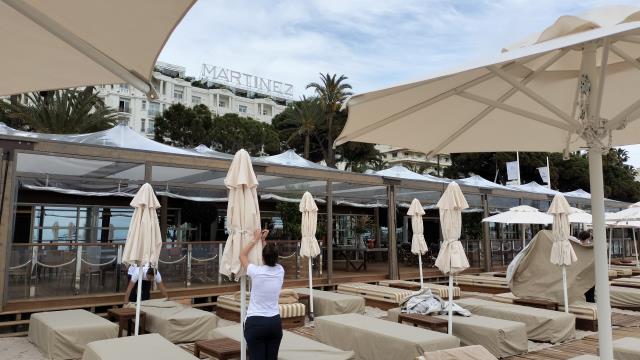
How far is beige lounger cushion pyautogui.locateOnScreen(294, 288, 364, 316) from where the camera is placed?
10203 millimetres

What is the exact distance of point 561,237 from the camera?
31.0 feet

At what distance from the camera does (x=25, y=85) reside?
334cm

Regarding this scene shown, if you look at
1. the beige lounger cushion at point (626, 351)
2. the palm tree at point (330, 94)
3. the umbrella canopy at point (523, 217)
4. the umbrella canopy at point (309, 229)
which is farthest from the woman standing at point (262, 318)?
the palm tree at point (330, 94)

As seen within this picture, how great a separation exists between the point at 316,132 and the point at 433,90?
38.9 m

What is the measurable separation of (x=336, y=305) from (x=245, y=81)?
74969 mm

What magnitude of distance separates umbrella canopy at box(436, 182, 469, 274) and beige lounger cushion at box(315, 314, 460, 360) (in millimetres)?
1212

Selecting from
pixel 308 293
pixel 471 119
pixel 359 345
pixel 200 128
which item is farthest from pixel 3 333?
pixel 200 128

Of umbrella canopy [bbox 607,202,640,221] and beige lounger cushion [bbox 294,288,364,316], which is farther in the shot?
umbrella canopy [bbox 607,202,640,221]

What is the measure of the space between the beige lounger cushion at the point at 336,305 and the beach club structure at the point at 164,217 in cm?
266

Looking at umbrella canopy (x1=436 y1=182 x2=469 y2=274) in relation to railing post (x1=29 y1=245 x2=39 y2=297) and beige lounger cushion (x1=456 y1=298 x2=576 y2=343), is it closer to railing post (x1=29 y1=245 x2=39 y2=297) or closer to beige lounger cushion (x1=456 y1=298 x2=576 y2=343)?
beige lounger cushion (x1=456 y1=298 x2=576 y2=343)

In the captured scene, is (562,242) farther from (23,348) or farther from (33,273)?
(33,273)

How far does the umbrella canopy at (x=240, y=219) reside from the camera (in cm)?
504

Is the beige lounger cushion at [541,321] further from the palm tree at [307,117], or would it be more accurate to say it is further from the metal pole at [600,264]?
the palm tree at [307,117]

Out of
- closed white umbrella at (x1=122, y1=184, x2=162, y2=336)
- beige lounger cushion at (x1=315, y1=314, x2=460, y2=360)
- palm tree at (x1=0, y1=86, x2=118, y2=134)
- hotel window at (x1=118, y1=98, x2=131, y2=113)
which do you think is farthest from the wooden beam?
hotel window at (x1=118, y1=98, x2=131, y2=113)
